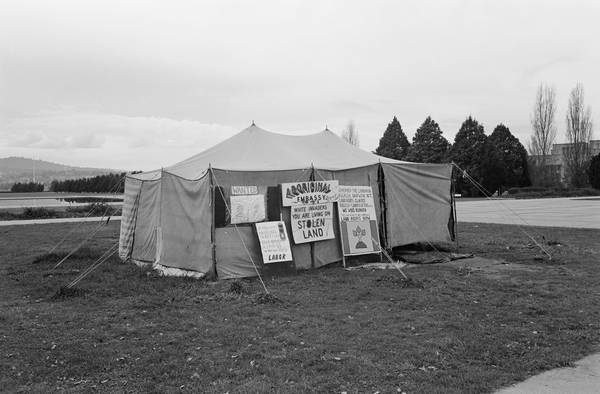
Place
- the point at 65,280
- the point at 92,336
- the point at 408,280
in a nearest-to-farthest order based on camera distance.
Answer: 1. the point at 92,336
2. the point at 408,280
3. the point at 65,280

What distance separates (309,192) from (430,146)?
155 feet

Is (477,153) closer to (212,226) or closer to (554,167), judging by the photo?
(554,167)

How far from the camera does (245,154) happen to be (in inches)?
415

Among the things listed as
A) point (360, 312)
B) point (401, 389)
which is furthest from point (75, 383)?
point (360, 312)

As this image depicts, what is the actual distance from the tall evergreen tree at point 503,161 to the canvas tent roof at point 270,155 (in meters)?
44.0

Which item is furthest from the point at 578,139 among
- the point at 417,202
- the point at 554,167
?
the point at 417,202

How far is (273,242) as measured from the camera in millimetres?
9219

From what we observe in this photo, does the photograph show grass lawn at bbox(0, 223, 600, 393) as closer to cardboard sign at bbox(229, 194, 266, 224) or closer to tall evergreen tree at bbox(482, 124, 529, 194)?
cardboard sign at bbox(229, 194, 266, 224)

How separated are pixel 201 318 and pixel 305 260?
374 cm

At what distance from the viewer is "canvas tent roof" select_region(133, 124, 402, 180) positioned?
1012 centimetres

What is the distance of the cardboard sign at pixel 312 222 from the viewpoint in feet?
31.6

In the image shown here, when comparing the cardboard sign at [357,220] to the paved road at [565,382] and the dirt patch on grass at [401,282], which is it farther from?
the paved road at [565,382]

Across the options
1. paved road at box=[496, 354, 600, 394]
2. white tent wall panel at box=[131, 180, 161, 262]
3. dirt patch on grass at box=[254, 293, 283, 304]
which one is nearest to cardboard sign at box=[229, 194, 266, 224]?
dirt patch on grass at box=[254, 293, 283, 304]

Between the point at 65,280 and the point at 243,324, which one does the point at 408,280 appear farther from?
the point at 65,280
